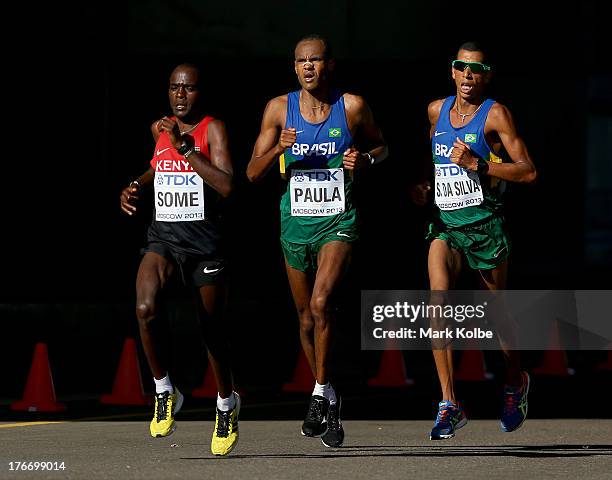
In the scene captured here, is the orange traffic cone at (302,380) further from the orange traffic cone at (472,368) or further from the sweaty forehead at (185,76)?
the sweaty forehead at (185,76)

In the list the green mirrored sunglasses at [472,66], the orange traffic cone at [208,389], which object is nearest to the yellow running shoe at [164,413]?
the green mirrored sunglasses at [472,66]

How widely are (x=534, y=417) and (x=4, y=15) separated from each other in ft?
31.6

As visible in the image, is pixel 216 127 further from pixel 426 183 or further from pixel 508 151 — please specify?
pixel 508 151

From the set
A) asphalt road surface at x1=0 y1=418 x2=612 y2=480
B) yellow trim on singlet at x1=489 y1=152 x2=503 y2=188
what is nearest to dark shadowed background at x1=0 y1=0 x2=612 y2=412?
asphalt road surface at x1=0 y1=418 x2=612 y2=480

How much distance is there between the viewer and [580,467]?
955 centimetres

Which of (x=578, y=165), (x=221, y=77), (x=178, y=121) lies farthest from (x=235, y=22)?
(x=178, y=121)

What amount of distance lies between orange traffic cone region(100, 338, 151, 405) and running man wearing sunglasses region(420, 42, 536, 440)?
3.24 m

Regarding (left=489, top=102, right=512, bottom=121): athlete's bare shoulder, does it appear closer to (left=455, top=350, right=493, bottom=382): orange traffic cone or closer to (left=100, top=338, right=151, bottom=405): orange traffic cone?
(left=100, top=338, right=151, bottom=405): orange traffic cone

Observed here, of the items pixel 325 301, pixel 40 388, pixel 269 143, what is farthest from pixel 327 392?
pixel 40 388

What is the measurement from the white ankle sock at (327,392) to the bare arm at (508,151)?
5.03 feet

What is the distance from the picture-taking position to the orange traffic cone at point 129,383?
43.2ft

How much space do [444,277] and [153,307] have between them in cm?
186

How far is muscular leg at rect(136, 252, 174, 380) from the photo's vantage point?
980cm

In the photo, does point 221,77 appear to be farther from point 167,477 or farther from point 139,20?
point 167,477
